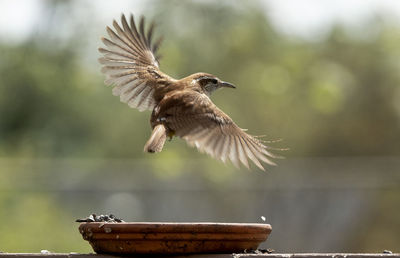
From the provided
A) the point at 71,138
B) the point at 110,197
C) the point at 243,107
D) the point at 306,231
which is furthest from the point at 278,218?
the point at 71,138

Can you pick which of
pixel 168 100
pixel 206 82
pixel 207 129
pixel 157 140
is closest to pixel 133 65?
pixel 206 82

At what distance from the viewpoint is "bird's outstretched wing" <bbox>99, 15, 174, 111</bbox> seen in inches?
268

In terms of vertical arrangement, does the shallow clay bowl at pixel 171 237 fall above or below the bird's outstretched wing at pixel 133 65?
below

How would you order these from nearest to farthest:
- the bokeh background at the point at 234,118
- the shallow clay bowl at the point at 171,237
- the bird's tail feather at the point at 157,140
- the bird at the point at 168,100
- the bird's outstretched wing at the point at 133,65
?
the shallow clay bowl at the point at 171,237, the bird's tail feather at the point at 157,140, the bird at the point at 168,100, the bird's outstretched wing at the point at 133,65, the bokeh background at the point at 234,118

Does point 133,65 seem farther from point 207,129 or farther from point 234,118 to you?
point 234,118

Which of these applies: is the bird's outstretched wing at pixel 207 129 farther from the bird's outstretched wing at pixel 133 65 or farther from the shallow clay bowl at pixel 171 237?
the shallow clay bowl at pixel 171 237

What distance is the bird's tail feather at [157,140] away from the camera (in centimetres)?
572

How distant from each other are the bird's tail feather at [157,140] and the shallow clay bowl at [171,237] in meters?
1.29

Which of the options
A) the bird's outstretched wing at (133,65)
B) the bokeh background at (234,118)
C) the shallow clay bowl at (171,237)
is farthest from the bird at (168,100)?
the bokeh background at (234,118)

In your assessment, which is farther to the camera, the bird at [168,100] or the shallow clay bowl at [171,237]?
the bird at [168,100]

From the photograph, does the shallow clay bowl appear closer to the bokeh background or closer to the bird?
the bird

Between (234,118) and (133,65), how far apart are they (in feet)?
33.6

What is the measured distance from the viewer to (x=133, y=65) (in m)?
6.99

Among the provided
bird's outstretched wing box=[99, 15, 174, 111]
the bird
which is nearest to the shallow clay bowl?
the bird
